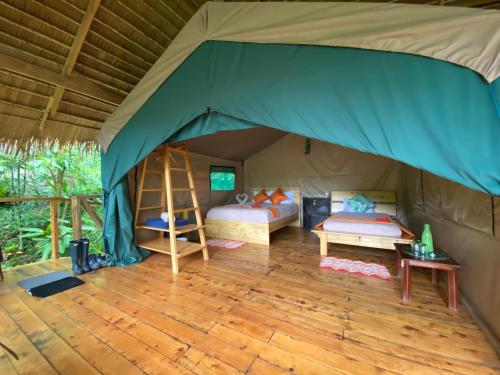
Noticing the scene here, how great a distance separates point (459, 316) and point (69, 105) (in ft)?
16.1

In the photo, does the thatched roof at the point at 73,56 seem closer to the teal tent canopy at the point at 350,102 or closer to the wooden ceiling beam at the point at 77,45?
the wooden ceiling beam at the point at 77,45

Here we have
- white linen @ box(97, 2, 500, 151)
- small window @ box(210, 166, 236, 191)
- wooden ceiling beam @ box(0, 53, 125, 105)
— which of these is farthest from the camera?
small window @ box(210, 166, 236, 191)

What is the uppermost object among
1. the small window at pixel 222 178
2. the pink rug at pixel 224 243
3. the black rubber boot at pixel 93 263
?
the small window at pixel 222 178

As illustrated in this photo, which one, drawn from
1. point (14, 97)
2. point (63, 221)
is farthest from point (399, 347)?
point (63, 221)

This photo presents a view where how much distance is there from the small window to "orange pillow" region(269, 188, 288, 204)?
1.16m

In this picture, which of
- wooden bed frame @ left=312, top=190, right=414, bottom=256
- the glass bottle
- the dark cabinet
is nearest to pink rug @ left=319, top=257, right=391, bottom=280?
wooden bed frame @ left=312, top=190, right=414, bottom=256

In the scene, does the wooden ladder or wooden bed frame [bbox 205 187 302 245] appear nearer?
the wooden ladder

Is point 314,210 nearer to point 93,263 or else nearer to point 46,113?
point 93,263

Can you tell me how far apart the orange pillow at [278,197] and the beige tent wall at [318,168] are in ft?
1.22

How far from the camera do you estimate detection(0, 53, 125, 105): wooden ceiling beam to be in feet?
7.22

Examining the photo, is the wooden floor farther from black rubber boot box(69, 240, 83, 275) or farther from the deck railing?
the deck railing

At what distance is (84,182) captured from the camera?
489cm

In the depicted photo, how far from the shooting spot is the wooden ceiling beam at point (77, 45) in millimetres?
2230

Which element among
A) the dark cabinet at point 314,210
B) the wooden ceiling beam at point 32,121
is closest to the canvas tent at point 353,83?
the wooden ceiling beam at point 32,121
